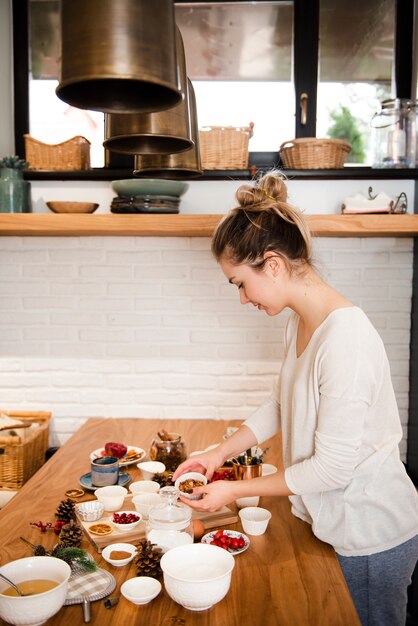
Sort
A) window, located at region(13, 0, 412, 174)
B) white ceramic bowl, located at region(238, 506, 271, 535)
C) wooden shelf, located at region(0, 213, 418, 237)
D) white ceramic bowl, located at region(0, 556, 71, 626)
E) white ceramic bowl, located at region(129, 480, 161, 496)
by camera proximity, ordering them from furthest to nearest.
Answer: window, located at region(13, 0, 412, 174), wooden shelf, located at region(0, 213, 418, 237), white ceramic bowl, located at region(129, 480, 161, 496), white ceramic bowl, located at region(238, 506, 271, 535), white ceramic bowl, located at region(0, 556, 71, 626)

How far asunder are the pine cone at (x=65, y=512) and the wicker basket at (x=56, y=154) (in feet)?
5.26

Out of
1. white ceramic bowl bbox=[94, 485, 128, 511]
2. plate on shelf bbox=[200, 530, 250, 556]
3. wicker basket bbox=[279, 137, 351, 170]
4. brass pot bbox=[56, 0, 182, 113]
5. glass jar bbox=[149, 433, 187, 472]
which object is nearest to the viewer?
brass pot bbox=[56, 0, 182, 113]

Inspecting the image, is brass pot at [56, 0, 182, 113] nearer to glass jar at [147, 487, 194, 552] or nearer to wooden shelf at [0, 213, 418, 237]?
glass jar at [147, 487, 194, 552]

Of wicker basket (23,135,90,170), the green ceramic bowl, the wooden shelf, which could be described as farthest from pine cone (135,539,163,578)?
wicker basket (23,135,90,170)

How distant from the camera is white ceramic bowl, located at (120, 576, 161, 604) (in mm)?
1263

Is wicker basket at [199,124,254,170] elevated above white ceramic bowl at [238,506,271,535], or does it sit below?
above

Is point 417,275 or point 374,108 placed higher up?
point 374,108

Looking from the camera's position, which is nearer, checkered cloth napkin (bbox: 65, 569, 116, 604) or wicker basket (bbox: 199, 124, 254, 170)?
checkered cloth napkin (bbox: 65, 569, 116, 604)

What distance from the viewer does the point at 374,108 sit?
2.91 meters

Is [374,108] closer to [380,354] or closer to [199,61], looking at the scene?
[199,61]

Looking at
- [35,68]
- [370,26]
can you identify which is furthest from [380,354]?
[35,68]

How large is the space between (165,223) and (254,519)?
128 cm

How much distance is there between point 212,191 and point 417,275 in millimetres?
974

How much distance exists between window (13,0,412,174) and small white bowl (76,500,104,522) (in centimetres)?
170
